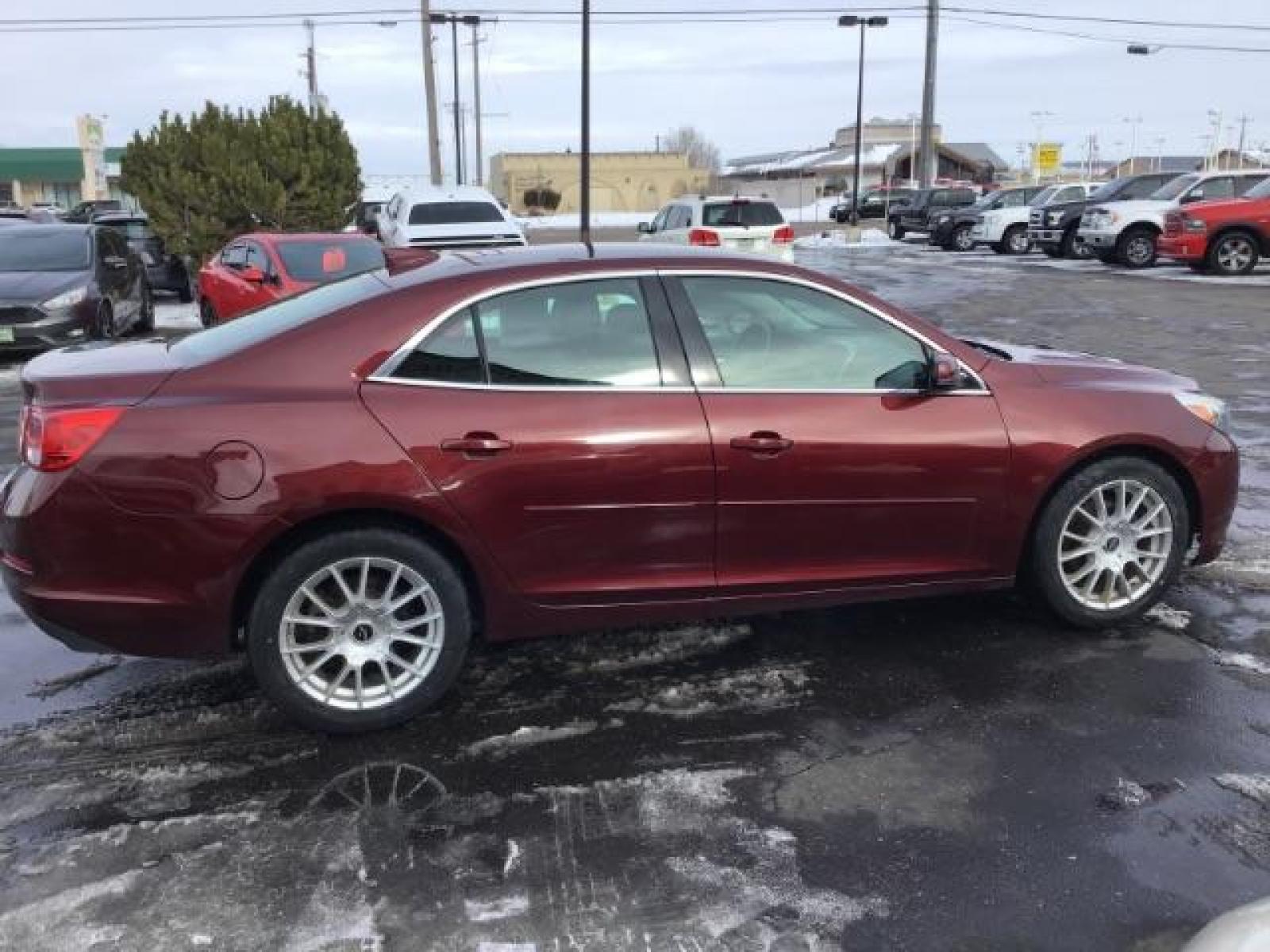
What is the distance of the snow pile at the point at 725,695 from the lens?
393cm

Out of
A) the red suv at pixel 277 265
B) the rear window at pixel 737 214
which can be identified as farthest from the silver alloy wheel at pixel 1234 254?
the red suv at pixel 277 265

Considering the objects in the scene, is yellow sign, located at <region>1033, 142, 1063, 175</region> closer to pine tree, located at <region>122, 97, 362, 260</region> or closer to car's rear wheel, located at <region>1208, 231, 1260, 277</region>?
car's rear wheel, located at <region>1208, 231, 1260, 277</region>

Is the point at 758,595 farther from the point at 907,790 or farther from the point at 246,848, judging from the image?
the point at 246,848

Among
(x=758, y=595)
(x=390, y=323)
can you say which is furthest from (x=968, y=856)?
(x=390, y=323)

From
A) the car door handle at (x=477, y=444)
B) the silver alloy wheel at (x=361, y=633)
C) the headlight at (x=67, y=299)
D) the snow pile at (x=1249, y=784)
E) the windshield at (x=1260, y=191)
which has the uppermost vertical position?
the windshield at (x=1260, y=191)

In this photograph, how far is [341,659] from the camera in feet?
12.3

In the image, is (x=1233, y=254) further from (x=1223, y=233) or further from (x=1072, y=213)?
(x=1072, y=213)

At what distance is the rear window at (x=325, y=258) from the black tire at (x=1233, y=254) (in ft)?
50.7

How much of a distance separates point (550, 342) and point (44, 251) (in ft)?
36.8

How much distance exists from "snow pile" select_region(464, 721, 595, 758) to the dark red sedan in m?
0.27

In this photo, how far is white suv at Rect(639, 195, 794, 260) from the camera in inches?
738

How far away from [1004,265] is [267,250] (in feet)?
62.2

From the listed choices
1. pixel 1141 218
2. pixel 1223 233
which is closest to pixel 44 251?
pixel 1223 233

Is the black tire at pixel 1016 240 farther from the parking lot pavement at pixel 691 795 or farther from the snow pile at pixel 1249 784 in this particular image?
the snow pile at pixel 1249 784
